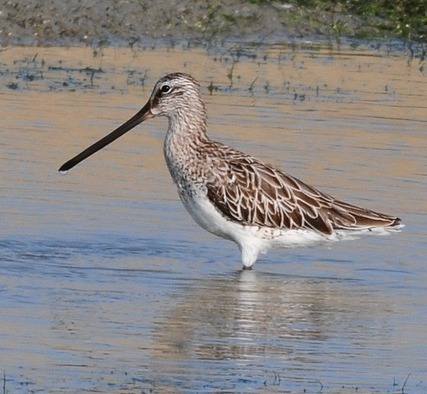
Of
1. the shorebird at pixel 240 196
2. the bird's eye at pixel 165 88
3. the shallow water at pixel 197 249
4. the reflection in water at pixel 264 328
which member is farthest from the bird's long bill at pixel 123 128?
the reflection in water at pixel 264 328

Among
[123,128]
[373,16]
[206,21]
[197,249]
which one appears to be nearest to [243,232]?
[197,249]

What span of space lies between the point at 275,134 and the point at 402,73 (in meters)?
4.06

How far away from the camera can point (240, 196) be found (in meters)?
11.2

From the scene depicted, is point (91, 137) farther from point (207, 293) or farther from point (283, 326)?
point (283, 326)

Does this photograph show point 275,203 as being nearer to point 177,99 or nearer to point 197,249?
point 197,249

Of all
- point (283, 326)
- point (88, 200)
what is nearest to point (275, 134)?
point (88, 200)

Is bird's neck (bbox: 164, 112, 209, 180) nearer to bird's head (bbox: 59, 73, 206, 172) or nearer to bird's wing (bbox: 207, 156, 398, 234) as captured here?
bird's head (bbox: 59, 73, 206, 172)

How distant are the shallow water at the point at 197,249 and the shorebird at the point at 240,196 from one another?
0.73 ft

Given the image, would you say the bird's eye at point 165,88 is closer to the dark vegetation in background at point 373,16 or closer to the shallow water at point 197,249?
the shallow water at point 197,249

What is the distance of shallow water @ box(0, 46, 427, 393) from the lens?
8.42 metres

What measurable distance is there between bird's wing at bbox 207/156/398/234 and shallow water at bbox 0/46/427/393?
28cm

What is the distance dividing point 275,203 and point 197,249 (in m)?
0.61

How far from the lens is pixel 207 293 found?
10.3 meters

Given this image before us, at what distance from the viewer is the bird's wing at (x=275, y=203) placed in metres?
11.2
